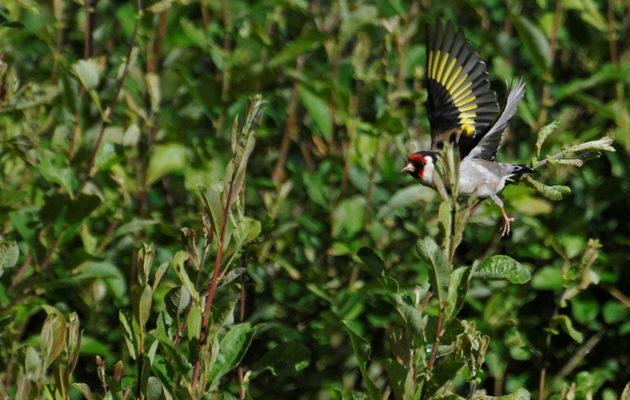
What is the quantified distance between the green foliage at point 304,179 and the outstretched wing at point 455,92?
0.35m

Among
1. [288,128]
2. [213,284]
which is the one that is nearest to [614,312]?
[288,128]

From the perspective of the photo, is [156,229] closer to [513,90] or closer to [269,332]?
[269,332]

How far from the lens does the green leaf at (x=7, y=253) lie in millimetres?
1723

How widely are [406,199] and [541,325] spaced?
0.56 metres

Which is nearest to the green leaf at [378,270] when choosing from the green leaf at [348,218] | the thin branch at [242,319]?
the thin branch at [242,319]

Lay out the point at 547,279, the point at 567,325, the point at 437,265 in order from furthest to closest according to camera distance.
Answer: the point at 547,279, the point at 567,325, the point at 437,265

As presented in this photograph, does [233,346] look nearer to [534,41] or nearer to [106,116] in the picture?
[106,116]

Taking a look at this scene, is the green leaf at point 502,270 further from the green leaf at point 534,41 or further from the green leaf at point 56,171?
the green leaf at point 534,41

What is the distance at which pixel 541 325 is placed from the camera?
10.1 feet

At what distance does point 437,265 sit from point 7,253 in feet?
2.52

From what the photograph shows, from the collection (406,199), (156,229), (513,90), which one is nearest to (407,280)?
(406,199)

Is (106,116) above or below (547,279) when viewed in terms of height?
above

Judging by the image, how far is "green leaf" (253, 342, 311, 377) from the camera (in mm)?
1810

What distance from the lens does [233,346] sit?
5.44 ft
